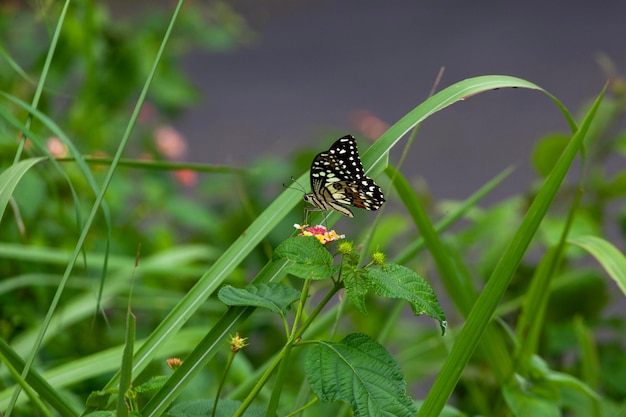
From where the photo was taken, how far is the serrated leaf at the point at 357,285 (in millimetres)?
535

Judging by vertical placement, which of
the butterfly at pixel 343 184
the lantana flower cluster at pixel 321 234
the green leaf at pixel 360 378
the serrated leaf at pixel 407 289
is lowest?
the green leaf at pixel 360 378

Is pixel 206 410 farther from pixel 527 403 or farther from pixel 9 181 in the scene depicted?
pixel 527 403

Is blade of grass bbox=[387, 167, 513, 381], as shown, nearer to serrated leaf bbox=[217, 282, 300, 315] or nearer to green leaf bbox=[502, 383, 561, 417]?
green leaf bbox=[502, 383, 561, 417]

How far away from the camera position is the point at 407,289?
1.83ft

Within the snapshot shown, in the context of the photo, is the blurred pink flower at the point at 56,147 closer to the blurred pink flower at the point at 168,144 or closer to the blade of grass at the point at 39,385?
the blurred pink flower at the point at 168,144

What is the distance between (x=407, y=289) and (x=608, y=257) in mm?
383

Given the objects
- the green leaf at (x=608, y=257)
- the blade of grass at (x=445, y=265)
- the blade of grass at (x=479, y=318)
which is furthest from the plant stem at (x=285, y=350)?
the green leaf at (x=608, y=257)

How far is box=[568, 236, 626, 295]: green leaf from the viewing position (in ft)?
2.67

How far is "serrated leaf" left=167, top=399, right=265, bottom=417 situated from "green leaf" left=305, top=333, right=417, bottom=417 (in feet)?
0.31

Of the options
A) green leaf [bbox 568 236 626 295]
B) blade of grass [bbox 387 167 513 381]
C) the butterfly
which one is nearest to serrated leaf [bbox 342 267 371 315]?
the butterfly

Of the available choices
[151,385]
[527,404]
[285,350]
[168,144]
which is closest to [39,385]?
[151,385]

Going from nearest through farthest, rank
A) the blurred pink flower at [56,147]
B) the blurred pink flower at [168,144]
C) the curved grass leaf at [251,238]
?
the curved grass leaf at [251,238] → the blurred pink flower at [56,147] → the blurred pink flower at [168,144]

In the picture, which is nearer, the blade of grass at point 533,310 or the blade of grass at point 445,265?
the blade of grass at point 445,265

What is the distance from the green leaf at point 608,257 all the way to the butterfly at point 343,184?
283 mm
